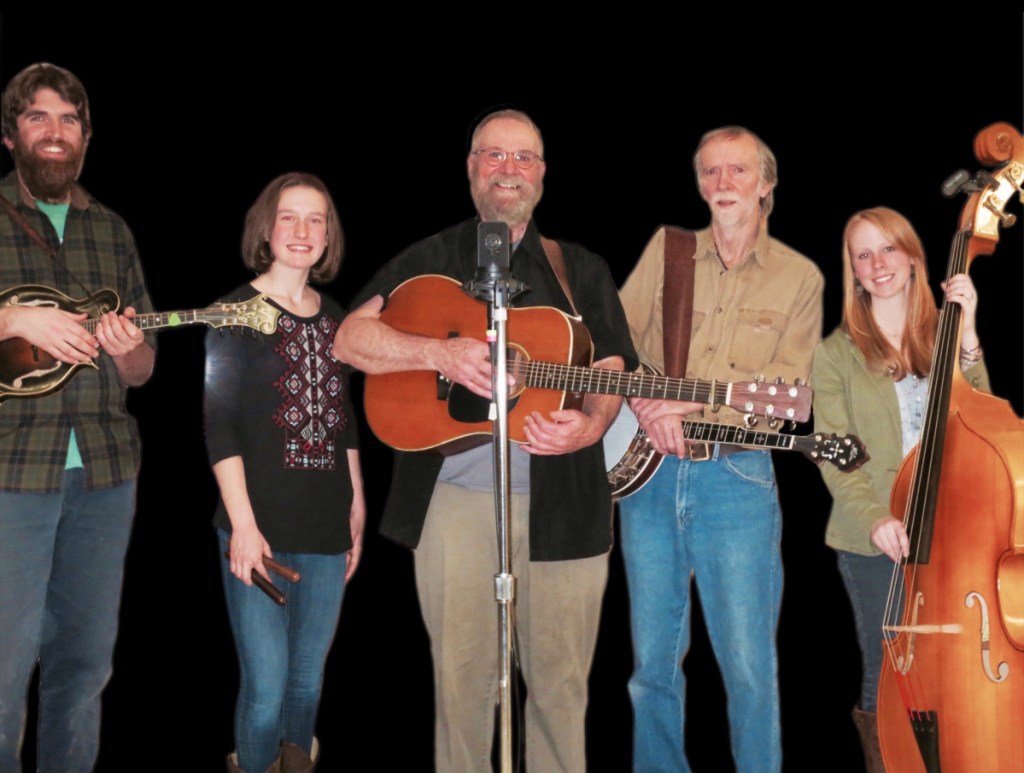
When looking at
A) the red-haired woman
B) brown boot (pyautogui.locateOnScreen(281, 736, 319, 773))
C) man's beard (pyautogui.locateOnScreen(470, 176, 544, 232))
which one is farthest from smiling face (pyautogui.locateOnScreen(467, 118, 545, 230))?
brown boot (pyautogui.locateOnScreen(281, 736, 319, 773))

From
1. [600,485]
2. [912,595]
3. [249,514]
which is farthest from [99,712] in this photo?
[912,595]

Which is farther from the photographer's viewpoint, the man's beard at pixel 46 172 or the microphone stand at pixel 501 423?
the man's beard at pixel 46 172

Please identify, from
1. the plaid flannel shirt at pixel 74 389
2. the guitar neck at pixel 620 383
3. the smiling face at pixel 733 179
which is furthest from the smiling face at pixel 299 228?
the smiling face at pixel 733 179

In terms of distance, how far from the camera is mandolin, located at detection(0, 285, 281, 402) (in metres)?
3.01

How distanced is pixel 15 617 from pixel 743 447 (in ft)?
7.04

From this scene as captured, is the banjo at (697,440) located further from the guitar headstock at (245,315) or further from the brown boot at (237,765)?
the brown boot at (237,765)

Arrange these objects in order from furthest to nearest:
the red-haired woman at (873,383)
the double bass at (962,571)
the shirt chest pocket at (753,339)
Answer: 1. the shirt chest pocket at (753,339)
2. the red-haired woman at (873,383)
3. the double bass at (962,571)

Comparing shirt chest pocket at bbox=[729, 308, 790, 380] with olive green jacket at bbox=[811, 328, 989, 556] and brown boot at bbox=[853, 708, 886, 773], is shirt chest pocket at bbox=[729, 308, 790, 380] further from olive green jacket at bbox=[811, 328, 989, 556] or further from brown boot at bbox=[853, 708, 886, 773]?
brown boot at bbox=[853, 708, 886, 773]

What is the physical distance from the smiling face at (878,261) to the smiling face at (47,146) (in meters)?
2.39

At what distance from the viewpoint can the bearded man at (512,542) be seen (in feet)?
10.0

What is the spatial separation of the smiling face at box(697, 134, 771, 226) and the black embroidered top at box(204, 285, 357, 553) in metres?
1.39

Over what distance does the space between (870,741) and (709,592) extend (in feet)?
2.25

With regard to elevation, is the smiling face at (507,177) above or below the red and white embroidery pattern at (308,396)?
above

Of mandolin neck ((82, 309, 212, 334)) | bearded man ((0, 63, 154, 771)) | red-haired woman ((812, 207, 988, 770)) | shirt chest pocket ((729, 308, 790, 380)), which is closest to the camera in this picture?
bearded man ((0, 63, 154, 771))
